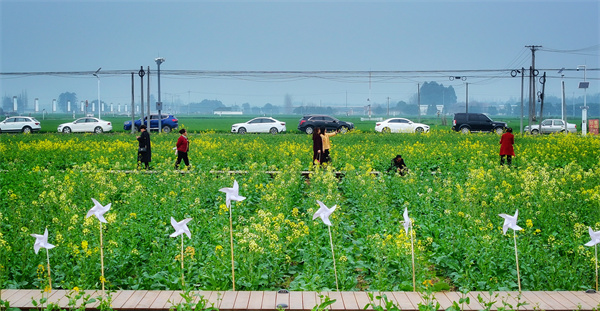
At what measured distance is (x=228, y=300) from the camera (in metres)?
6.07

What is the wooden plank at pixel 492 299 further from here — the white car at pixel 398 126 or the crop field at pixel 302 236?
the white car at pixel 398 126

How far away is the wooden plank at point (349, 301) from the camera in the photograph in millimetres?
5824

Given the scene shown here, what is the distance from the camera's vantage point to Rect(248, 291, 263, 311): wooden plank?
5.88m

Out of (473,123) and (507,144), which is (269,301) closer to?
(507,144)

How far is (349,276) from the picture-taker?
748cm

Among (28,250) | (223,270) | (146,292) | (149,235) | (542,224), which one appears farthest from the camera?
(542,224)

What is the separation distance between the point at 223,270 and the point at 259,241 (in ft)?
2.67

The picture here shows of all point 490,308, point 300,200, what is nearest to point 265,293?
point 490,308

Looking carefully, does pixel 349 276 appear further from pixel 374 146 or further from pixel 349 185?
pixel 374 146

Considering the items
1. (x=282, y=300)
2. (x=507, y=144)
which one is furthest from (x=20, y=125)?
(x=282, y=300)

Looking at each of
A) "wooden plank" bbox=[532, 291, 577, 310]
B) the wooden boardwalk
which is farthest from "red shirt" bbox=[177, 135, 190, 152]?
"wooden plank" bbox=[532, 291, 577, 310]

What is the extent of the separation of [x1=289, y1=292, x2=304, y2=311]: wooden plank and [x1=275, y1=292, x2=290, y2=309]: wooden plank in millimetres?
40

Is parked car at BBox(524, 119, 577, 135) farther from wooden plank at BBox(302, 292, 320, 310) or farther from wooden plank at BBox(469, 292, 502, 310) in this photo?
wooden plank at BBox(302, 292, 320, 310)

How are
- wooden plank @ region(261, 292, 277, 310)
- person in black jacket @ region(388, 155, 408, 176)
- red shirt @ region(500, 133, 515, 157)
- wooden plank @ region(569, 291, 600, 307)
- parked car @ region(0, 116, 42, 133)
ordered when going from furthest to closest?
parked car @ region(0, 116, 42, 133) < red shirt @ region(500, 133, 515, 157) < person in black jacket @ region(388, 155, 408, 176) < wooden plank @ region(569, 291, 600, 307) < wooden plank @ region(261, 292, 277, 310)
